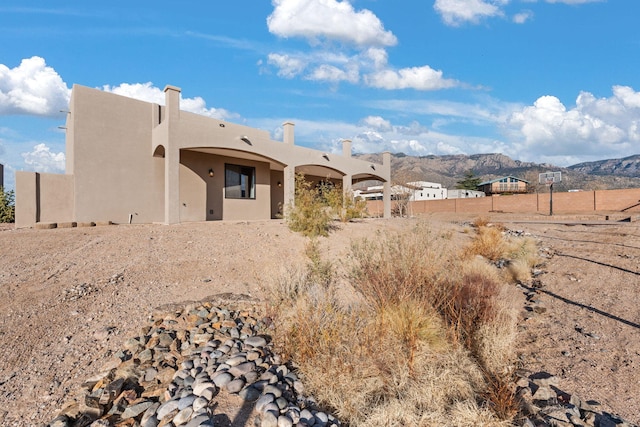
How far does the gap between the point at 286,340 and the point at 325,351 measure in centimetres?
50

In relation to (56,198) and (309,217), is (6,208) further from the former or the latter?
(309,217)

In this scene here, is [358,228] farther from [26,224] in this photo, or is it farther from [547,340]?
[26,224]

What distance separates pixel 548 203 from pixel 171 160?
28433 mm

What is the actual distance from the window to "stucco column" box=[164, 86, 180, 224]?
3.33 m

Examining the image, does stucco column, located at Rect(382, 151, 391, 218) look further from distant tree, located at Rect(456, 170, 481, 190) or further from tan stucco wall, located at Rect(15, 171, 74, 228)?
distant tree, located at Rect(456, 170, 481, 190)

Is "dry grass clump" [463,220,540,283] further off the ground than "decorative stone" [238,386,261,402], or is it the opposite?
"dry grass clump" [463,220,540,283]

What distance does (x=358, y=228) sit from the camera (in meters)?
12.5

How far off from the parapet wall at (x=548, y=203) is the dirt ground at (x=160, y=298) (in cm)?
1413

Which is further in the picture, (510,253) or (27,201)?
(27,201)

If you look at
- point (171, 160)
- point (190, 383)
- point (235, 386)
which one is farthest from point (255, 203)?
point (235, 386)

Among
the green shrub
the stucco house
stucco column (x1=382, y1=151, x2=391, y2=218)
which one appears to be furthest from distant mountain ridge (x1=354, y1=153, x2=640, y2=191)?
the green shrub

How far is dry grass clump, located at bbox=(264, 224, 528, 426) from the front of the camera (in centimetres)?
315

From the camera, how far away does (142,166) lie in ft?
39.8

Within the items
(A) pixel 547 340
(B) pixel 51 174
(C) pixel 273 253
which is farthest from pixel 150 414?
(B) pixel 51 174
